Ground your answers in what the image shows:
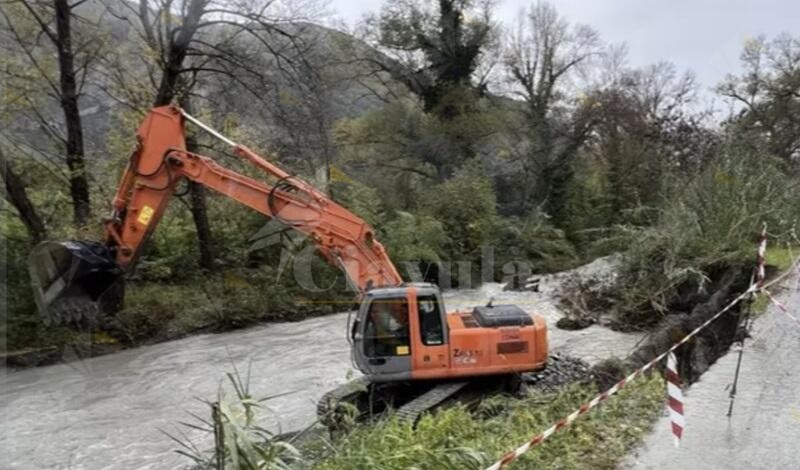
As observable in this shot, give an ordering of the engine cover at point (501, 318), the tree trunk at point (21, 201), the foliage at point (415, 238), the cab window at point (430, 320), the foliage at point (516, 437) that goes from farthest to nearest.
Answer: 1. the foliage at point (415, 238)
2. the tree trunk at point (21, 201)
3. the engine cover at point (501, 318)
4. the cab window at point (430, 320)
5. the foliage at point (516, 437)

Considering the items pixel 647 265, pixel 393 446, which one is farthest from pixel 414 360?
pixel 647 265

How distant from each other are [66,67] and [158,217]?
19.7 ft

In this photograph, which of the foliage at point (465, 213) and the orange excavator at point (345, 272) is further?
the foliage at point (465, 213)

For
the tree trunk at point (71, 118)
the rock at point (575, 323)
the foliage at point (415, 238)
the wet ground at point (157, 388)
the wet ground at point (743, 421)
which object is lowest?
the wet ground at point (157, 388)

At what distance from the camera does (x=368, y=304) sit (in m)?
6.86

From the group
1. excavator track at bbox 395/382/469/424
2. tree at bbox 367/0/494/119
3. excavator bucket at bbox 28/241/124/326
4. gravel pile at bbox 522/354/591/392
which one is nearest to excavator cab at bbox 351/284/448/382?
excavator track at bbox 395/382/469/424

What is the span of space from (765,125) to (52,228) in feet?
89.1

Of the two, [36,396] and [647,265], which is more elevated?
[647,265]

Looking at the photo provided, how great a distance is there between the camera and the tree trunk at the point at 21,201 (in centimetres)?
1120

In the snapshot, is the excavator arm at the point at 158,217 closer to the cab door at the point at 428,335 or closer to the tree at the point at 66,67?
the cab door at the point at 428,335

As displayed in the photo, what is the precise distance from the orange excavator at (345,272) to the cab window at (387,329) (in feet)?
0.04

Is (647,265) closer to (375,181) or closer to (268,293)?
(268,293)

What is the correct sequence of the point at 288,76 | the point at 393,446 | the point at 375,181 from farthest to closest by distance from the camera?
the point at 375,181, the point at 288,76, the point at 393,446

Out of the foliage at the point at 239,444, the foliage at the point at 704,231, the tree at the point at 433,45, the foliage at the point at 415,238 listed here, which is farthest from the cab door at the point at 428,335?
the tree at the point at 433,45
